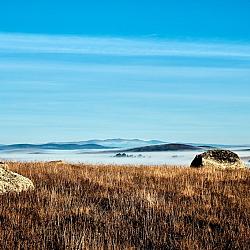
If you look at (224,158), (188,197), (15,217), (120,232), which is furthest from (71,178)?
(224,158)

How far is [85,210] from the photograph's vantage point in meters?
10.8

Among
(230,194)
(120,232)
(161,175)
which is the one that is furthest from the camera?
(161,175)

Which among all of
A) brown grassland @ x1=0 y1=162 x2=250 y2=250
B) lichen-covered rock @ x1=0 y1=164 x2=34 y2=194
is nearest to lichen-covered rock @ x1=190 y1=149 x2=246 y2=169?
brown grassland @ x1=0 y1=162 x2=250 y2=250

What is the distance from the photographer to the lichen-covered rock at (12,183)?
13.3m

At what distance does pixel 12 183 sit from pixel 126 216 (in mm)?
4509

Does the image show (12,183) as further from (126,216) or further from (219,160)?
(219,160)

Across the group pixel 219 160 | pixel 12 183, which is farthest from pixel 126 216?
pixel 219 160

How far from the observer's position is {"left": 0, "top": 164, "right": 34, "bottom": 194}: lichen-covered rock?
13258 millimetres

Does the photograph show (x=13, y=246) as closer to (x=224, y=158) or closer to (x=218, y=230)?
(x=218, y=230)

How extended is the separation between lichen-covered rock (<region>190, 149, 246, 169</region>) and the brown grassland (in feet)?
26.9

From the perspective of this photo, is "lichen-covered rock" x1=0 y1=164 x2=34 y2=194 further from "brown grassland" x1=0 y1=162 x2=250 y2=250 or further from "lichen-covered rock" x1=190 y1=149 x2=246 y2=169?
"lichen-covered rock" x1=190 y1=149 x2=246 y2=169

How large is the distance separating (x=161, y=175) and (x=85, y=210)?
742cm

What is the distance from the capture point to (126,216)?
1031 centimetres

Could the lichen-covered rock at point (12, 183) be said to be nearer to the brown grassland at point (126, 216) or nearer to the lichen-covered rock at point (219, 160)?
the brown grassland at point (126, 216)
